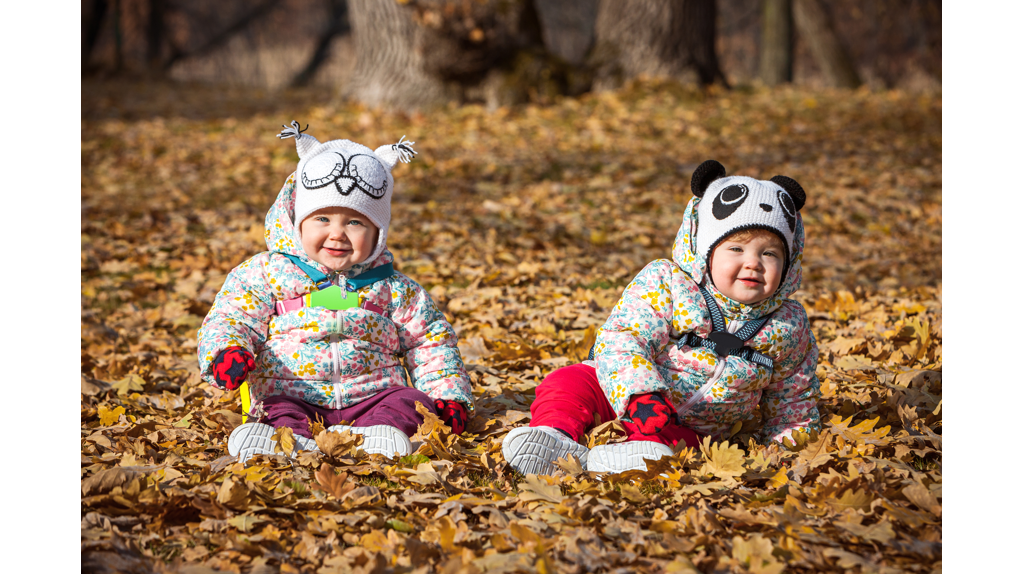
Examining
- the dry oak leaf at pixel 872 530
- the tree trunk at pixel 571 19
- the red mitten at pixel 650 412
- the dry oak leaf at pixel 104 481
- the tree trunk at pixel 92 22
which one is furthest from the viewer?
the tree trunk at pixel 571 19

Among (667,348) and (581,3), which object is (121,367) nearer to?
(667,348)

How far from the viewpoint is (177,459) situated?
311 centimetres

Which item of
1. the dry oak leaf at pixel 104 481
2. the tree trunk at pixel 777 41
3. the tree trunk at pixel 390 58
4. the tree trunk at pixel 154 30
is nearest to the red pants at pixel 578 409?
the dry oak leaf at pixel 104 481

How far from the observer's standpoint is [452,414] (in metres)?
3.32

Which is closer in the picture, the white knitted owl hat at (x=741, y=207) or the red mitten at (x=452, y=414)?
the white knitted owl hat at (x=741, y=207)

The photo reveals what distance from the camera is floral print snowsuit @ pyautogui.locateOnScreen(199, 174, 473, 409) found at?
3.28m

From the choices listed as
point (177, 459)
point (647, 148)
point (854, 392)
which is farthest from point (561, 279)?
point (647, 148)

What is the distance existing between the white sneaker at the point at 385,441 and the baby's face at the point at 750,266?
1318mm

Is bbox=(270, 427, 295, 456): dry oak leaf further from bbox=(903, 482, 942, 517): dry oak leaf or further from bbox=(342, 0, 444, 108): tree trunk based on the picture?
bbox=(342, 0, 444, 108): tree trunk

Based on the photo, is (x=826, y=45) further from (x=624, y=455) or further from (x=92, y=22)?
(x=92, y=22)

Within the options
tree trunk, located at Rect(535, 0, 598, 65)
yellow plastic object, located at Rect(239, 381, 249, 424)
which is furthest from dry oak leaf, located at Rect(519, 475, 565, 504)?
tree trunk, located at Rect(535, 0, 598, 65)

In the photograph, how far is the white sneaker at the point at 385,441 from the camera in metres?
3.07

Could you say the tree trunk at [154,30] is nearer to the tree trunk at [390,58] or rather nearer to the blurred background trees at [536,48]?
the blurred background trees at [536,48]

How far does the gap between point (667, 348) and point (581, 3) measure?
2819 centimetres
